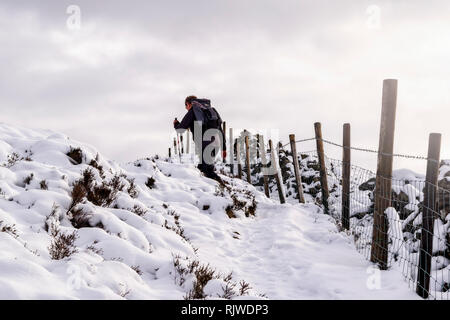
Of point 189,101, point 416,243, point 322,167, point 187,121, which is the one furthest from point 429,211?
point 189,101

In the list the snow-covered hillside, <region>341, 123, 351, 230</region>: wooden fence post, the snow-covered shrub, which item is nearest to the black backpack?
the snow-covered hillside

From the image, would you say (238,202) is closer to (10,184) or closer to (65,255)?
(10,184)

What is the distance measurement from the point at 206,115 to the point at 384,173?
721 cm

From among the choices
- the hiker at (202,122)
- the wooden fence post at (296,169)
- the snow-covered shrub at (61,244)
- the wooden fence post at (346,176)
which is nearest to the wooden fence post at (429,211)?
the wooden fence post at (346,176)

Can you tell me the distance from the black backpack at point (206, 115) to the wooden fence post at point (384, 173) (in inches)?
273

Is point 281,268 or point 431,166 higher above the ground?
point 431,166

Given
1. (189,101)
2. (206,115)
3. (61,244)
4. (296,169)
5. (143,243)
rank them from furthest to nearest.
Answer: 1. (189,101)
2. (206,115)
3. (296,169)
4. (143,243)
5. (61,244)

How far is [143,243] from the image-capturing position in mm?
5102

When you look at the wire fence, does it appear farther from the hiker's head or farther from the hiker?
the hiker's head

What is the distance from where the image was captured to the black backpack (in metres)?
12.1

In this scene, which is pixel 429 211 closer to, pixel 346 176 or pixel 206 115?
pixel 346 176

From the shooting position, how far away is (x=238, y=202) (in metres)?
9.84

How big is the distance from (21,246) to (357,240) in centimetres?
571
